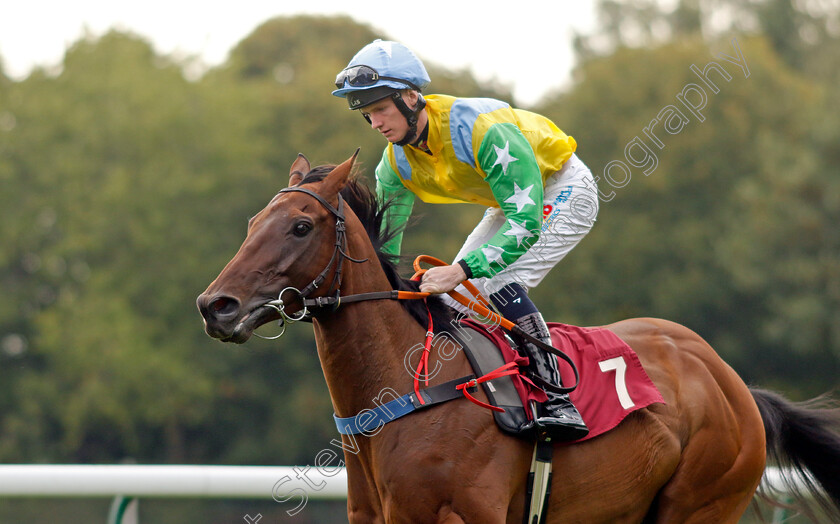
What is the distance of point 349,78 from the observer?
339 centimetres

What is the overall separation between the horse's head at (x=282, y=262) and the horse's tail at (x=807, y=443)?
2.35 metres

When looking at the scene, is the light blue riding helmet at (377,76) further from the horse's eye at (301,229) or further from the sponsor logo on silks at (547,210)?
the sponsor logo on silks at (547,210)

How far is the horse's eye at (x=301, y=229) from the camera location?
3041 millimetres

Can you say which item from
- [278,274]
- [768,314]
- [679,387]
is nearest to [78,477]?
[278,274]

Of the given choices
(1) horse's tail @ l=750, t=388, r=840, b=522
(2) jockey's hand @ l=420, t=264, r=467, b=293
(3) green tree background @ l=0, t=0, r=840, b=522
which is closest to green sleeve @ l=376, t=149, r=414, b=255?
(2) jockey's hand @ l=420, t=264, r=467, b=293

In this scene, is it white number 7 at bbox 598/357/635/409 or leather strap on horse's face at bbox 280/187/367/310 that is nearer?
leather strap on horse's face at bbox 280/187/367/310

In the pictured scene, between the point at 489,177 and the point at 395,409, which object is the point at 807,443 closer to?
the point at 489,177

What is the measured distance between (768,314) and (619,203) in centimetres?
411

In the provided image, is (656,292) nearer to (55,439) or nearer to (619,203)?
(619,203)

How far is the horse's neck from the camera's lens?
3.20 m

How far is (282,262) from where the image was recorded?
9.80 feet

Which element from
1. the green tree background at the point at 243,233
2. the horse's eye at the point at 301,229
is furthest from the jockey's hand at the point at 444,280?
the green tree background at the point at 243,233

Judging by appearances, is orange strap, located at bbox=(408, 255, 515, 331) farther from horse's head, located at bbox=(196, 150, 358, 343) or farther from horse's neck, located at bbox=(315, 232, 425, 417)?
horse's head, located at bbox=(196, 150, 358, 343)

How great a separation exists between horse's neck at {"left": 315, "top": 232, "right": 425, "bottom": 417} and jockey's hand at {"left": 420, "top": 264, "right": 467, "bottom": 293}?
170mm
